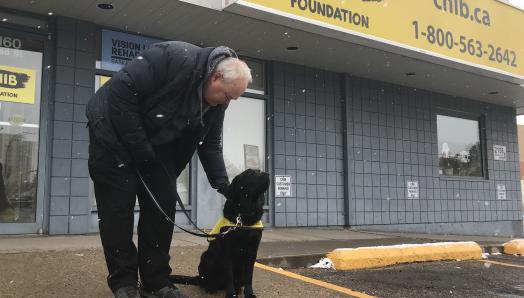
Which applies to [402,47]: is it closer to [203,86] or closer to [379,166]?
[379,166]

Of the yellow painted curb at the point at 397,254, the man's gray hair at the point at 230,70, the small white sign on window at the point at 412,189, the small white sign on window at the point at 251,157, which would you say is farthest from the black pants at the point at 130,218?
the small white sign on window at the point at 412,189

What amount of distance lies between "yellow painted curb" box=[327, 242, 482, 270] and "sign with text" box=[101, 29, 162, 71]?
168 inches

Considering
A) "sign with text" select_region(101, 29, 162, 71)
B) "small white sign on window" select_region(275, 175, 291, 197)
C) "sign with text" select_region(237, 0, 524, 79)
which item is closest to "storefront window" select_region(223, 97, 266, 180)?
"small white sign on window" select_region(275, 175, 291, 197)

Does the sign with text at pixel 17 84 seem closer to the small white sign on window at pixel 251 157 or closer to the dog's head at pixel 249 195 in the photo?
the small white sign on window at pixel 251 157

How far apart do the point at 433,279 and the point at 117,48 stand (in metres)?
5.35

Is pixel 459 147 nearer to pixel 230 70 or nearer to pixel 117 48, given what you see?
pixel 117 48

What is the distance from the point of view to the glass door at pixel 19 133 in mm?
6441

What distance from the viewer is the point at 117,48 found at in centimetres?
727

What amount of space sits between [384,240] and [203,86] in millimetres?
5760

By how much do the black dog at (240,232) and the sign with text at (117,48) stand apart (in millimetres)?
4807

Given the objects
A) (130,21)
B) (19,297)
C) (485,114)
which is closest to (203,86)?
(19,297)

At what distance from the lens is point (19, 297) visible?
3080mm

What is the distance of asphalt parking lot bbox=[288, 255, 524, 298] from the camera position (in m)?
4.19

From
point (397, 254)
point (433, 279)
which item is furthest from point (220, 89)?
point (397, 254)
